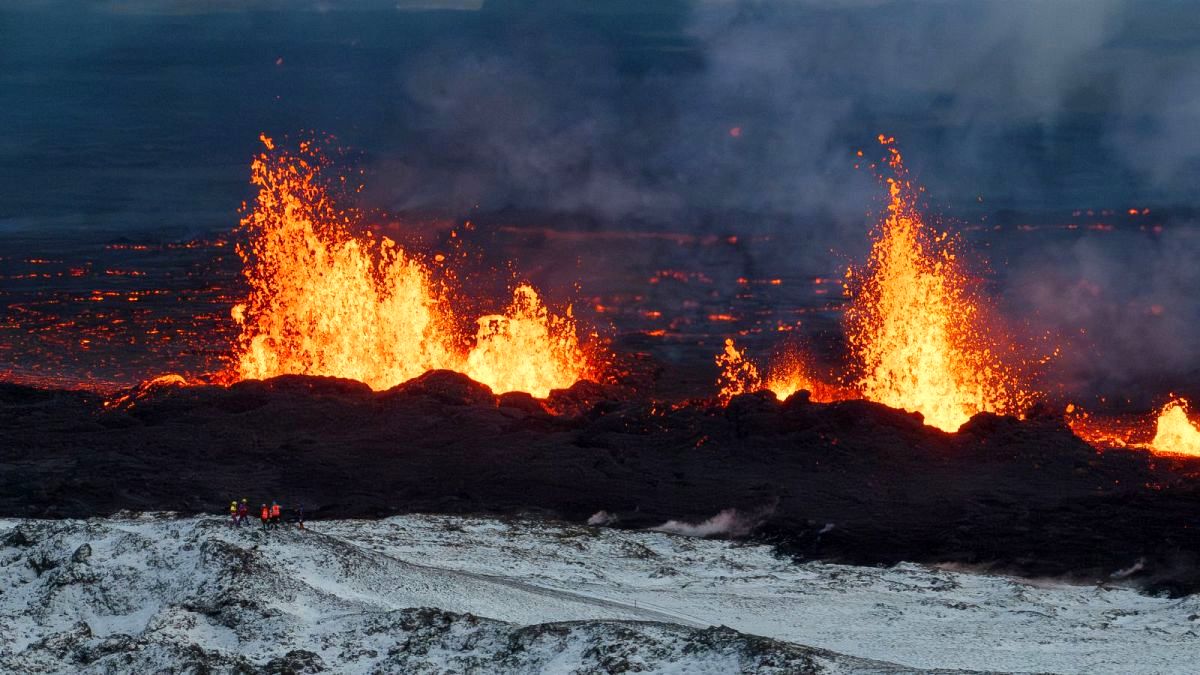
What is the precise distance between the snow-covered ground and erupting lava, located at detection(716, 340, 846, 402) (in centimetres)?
2240

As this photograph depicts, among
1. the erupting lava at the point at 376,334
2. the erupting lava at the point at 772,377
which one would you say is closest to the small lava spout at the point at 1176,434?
the erupting lava at the point at 772,377

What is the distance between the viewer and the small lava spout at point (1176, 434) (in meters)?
46.9

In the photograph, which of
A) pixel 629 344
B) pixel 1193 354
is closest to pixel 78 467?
pixel 629 344

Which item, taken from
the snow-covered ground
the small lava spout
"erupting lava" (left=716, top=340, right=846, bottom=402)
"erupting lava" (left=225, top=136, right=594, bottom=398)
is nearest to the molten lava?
"erupting lava" (left=716, top=340, right=846, bottom=402)

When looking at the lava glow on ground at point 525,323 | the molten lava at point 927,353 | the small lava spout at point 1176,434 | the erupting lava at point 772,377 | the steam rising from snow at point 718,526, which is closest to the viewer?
the steam rising from snow at point 718,526

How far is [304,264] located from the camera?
67.8 meters

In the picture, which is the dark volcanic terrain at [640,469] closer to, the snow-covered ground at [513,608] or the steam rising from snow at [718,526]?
the steam rising from snow at [718,526]

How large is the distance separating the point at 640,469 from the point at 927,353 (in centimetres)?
1897

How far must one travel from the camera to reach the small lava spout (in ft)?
154

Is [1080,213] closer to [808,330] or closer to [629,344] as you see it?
[808,330]

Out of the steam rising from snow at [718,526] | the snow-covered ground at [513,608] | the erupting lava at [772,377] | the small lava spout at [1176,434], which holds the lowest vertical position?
the snow-covered ground at [513,608]

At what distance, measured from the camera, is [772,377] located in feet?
208

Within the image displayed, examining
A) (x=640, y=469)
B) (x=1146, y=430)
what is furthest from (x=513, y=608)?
(x=1146, y=430)

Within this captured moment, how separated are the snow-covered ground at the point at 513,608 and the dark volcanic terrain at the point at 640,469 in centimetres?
222
